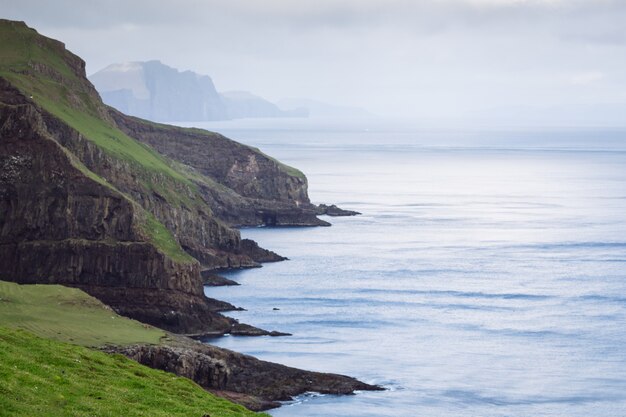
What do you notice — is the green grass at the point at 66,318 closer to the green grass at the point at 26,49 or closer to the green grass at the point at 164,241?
the green grass at the point at 164,241

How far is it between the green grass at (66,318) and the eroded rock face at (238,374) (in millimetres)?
1876

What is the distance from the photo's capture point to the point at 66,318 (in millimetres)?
86000

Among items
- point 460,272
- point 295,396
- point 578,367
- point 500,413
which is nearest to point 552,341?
point 578,367

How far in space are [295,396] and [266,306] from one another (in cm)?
4224

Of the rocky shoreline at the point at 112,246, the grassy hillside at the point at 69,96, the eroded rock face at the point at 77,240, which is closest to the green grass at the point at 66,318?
the rocky shoreline at the point at 112,246

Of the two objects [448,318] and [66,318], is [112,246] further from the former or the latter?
[448,318]

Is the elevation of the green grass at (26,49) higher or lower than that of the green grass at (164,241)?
higher

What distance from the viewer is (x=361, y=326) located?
116 metres

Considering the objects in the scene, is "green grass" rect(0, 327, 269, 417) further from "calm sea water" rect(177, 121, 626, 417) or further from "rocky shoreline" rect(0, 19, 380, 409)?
"calm sea water" rect(177, 121, 626, 417)

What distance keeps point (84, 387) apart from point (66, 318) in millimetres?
33308

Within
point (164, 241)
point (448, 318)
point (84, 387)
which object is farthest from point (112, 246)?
point (84, 387)

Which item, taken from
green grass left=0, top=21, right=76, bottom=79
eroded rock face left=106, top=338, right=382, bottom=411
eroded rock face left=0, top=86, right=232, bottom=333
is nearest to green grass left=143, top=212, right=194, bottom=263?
eroded rock face left=0, top=86, right=232, bottom=333

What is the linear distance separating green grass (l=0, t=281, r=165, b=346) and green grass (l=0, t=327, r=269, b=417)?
14547 mm

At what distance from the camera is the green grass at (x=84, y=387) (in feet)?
156
